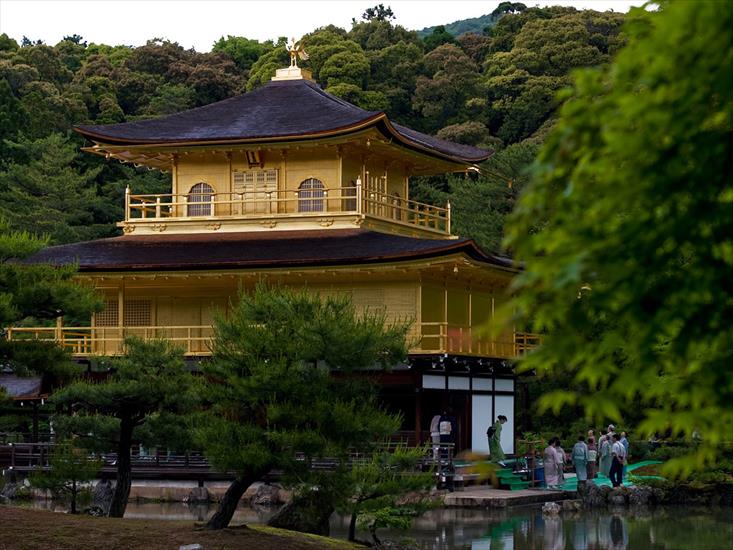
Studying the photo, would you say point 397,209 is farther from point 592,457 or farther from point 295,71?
point 592,457

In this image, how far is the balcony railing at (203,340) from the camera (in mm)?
30641

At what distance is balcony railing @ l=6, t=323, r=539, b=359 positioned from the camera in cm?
3064


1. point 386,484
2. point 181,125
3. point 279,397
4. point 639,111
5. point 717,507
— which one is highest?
point 181,125

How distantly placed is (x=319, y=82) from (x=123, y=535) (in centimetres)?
5688

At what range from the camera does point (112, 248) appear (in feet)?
112

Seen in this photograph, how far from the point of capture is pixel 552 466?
29359 mm

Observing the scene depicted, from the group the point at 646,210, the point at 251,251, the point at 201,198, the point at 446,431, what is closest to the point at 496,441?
the point at 446,431

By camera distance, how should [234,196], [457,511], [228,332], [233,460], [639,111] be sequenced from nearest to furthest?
[639,111], [233,460], [228,332], [457,511], [234,196]

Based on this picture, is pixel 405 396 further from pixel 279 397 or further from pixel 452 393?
pixel 279 397

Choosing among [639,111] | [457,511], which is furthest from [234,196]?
[639,111]

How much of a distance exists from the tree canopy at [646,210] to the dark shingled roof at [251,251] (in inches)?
916

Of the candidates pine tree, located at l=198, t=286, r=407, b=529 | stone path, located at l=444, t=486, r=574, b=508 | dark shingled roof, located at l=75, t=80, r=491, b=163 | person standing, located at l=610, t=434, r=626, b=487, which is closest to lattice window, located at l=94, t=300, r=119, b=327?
dark shingled roof, located at l=75, t=80, r=491, b=163

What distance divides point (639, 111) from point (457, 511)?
21.3 m

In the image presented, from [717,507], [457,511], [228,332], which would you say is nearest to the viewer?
[228,332]
